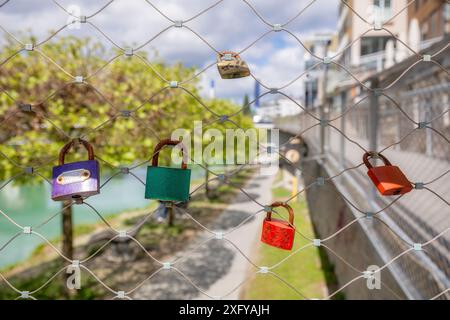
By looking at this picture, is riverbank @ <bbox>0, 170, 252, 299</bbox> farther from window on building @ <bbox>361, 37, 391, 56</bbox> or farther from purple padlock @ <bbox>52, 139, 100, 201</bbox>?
window on building @ <bbox>361, 37, 391, 56</bbox>

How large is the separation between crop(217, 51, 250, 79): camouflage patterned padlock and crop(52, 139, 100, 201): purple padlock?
A: 0.31 metres

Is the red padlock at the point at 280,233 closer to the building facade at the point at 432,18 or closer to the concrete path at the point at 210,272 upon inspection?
the concrete path at the point at 210,272

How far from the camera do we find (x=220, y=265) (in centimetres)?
531

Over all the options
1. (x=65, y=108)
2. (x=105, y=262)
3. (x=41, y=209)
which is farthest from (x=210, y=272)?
(x=41, y=209)

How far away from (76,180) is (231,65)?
374mm

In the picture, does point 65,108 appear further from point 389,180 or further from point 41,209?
point 41,209

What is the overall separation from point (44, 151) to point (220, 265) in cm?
259

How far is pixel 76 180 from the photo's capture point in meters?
0.82

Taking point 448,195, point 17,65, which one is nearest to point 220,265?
point 17,65

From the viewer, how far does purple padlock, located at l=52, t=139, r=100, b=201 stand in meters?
0.81

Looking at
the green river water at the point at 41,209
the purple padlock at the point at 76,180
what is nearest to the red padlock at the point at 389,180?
the purple padlock at the point at 76,180

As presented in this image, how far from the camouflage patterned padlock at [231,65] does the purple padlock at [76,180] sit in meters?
0.31

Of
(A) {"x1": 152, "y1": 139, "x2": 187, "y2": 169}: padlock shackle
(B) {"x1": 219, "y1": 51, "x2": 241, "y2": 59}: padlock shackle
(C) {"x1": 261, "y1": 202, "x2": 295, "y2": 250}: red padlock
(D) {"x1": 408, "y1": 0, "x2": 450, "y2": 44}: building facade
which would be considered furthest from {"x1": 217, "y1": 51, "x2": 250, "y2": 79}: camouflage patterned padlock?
(D) {"x1": 408, "y1": 0, "x2": 450, "y2": 44}: building facade
